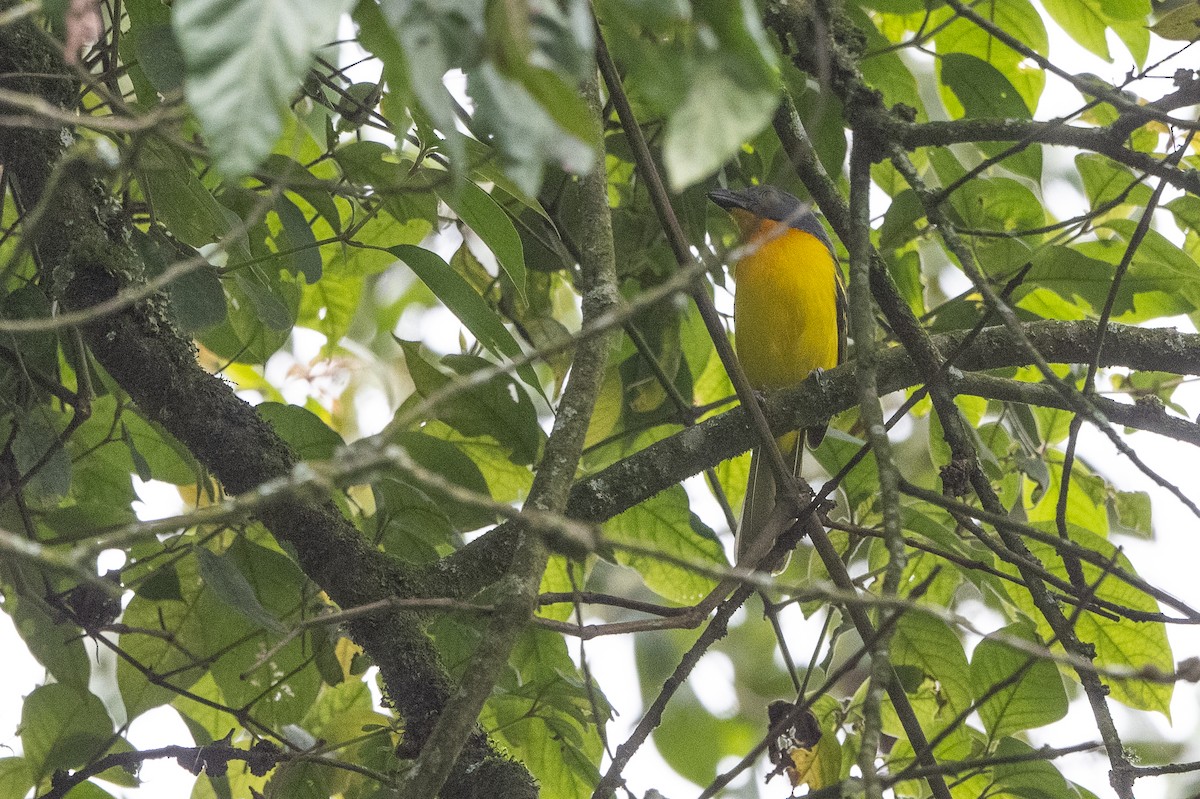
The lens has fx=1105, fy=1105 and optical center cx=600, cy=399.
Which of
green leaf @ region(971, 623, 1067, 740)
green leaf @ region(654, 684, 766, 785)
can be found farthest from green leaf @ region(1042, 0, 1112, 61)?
green leaf @ region(654, 684, 766, 785)

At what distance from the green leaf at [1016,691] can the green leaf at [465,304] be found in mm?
1160

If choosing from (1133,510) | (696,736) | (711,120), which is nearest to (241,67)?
(711,120)

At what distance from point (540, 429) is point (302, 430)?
23.7 inches

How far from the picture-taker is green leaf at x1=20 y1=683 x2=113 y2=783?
2438mm

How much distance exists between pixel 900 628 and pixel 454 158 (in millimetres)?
2120

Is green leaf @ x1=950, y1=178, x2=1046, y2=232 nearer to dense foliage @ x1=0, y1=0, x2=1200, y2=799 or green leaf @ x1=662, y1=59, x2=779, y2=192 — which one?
dense foliage @ x1=0, y1=0, x2=1200, y2=799

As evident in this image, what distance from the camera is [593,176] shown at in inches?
97.5

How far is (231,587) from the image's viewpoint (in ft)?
7.11

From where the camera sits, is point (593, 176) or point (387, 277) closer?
point (593, 176)

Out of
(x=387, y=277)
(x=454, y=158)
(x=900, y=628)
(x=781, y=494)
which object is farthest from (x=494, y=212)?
(x=387, y=277)

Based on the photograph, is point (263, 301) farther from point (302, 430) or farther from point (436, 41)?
point (436, 41)

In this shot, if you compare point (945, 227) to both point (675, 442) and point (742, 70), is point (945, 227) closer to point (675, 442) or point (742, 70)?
point (675, 442)

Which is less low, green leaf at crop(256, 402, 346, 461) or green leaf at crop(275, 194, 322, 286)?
green leaf at crop(275, 194, 322, 286)

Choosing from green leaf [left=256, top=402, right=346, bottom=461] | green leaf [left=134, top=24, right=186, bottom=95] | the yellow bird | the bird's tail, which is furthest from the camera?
the yellow bird
